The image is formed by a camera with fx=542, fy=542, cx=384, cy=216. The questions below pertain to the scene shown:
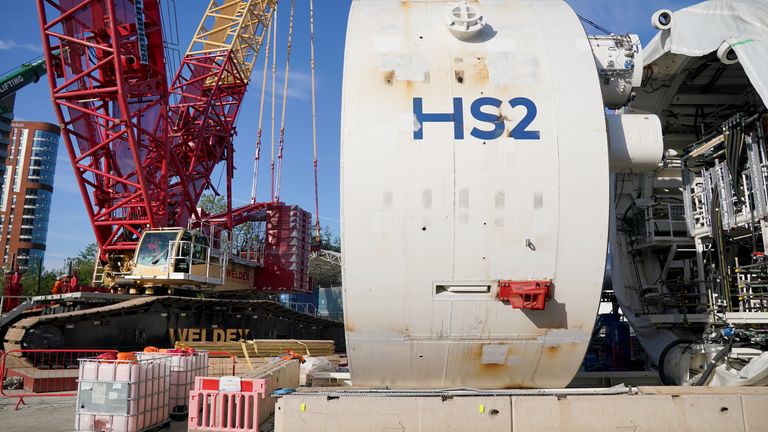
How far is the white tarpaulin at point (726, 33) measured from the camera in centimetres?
749

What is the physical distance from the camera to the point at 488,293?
6.40m

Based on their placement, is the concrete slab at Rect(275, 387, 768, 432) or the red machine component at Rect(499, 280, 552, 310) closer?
the concrete slab at Rect(275, 387, 768, 432)

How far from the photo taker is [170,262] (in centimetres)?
1823

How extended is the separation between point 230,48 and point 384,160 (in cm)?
2518

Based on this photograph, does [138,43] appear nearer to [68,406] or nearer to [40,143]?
[68,406]

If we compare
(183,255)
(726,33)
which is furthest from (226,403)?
(183,255)

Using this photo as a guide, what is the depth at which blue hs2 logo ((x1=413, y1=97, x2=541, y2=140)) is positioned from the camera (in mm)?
6457

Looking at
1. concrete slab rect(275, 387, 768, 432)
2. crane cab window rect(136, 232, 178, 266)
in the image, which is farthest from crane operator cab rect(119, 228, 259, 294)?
concrete slab rect(275, 387, 768, 432)

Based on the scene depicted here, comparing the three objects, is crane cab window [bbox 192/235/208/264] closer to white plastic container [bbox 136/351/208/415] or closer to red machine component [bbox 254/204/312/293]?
red machine component [bbox 254/204/312/293]

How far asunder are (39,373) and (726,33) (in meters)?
15.3

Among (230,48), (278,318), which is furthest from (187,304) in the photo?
(230,48)

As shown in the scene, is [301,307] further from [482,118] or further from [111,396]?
[482,118]

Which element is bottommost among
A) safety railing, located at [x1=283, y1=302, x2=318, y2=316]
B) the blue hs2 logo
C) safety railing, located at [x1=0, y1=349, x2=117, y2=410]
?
safety railing, located at [x1=0, y1=349, x2=117, y2=410]

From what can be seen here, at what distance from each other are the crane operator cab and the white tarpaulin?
50.1ft
